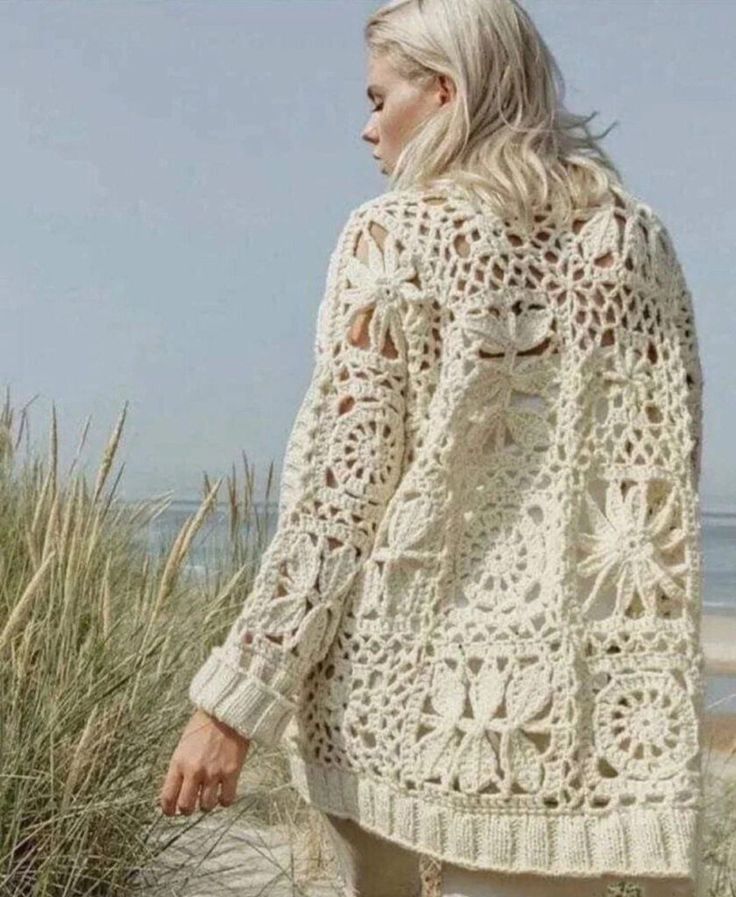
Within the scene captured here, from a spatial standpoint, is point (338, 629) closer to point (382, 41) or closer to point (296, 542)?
point (296, 542)

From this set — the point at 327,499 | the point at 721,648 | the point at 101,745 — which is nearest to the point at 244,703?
the point at 327,499

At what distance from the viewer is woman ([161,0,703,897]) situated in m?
1.71

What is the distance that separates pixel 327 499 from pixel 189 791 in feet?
1.18

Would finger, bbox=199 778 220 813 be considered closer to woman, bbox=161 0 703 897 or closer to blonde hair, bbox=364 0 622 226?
woman, bbox=161 0 703 897

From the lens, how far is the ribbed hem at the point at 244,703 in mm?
1732

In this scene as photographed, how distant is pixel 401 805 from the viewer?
5.67 feet

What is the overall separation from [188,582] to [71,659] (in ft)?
5.58

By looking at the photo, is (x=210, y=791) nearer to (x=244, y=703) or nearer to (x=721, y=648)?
(x=244, y=703)

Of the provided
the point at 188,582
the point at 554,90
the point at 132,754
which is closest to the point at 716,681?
the point at 188,582

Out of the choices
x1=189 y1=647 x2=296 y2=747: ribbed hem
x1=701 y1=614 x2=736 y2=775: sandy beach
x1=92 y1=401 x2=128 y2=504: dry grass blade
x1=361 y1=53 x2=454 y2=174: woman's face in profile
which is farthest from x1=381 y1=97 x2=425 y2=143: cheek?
x1=701 y1=614 x2=736 y2=775: sandy beach

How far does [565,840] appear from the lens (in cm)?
170

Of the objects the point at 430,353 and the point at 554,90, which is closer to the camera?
the point at 430,353

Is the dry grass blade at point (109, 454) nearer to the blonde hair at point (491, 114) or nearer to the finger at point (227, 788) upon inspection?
the blonde hair at point (491, 114)

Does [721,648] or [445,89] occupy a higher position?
[445,89]
